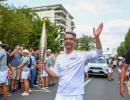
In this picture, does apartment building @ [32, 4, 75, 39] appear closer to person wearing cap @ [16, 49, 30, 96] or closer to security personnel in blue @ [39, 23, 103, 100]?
person wearing cap @ [16, 49, 30, 96]

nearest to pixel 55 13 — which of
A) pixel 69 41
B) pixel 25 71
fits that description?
pixel 25 71

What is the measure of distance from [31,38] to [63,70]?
62.1 m

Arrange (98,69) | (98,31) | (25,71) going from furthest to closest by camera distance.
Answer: (98,69), (25,71), (98,31)

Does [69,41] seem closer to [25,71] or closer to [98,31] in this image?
[98,31]

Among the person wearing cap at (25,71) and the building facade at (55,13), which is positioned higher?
the building facade at (55,13)

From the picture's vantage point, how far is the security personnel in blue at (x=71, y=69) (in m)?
5.64

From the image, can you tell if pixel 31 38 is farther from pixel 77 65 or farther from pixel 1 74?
pixel 77 65

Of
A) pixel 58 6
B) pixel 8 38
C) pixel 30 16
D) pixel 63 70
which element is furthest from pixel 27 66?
pixel 58 6

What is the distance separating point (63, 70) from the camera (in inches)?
226

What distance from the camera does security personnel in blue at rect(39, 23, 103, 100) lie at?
5.64m

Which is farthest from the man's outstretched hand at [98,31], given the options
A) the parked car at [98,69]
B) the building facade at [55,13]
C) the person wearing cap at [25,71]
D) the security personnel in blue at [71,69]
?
the building facade at [55,13]

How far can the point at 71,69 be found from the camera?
5719 mm

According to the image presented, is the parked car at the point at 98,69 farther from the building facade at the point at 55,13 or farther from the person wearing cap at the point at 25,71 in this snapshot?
the building facade at the point at 55,13

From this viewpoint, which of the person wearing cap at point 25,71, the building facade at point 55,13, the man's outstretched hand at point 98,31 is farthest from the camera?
the building facade at point 55,13
